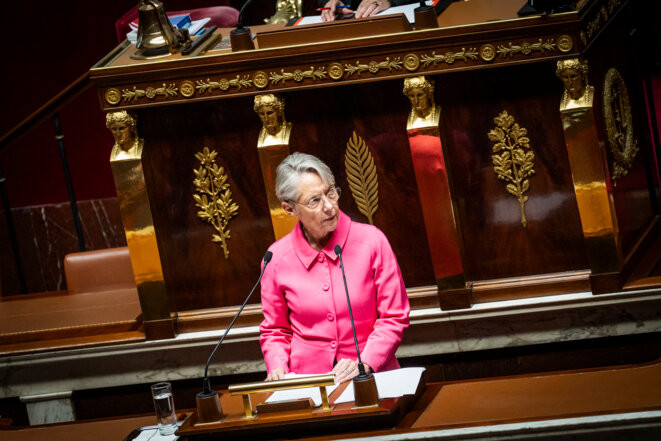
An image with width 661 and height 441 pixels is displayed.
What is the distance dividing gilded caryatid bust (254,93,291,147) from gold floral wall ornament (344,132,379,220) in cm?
24

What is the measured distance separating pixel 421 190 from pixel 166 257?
100 centimetres

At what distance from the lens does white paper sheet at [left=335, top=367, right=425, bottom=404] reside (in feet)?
7.43

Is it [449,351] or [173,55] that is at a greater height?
[173,55]

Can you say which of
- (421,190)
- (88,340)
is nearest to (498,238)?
(421,190)

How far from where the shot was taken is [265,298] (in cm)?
285

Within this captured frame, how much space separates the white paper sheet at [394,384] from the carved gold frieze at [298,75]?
1335mm

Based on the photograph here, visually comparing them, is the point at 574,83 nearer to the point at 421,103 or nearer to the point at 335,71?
the point at 421,103

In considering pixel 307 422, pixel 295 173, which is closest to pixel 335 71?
pixel 295 173

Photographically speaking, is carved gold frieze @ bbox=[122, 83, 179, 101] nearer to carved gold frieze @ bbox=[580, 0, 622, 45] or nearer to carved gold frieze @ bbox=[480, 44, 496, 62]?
carved gold frieze @ bbox=[480, 44, 496, 62]

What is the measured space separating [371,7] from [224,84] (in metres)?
0.61

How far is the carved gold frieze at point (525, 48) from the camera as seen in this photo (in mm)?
3227

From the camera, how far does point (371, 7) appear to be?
3.54 m

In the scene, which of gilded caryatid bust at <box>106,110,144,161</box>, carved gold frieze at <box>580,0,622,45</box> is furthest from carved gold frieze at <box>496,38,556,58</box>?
gilded caryatid bust at <box>106,110,144,161</box>

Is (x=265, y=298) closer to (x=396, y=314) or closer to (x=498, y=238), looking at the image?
(x=396, y=314)
